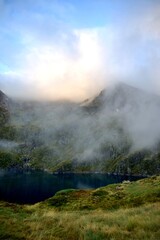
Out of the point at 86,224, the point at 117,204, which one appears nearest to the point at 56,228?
the point at 86,224

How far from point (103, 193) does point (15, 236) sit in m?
39.7

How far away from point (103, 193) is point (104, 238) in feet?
129

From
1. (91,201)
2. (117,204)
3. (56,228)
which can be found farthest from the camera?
(91,201)

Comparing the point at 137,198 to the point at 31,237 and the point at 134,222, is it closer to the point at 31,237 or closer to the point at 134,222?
the point at 134,222

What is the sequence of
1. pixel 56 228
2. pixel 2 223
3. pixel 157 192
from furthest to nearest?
pixel 157 192
pixel 2 223
pixel 56 228

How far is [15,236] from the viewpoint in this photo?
55.1 ft

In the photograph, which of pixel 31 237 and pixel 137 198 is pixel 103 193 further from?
pixel 31 237

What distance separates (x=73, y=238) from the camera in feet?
54.6

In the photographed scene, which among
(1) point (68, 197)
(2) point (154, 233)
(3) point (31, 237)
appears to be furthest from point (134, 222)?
(1) point (68, 197)

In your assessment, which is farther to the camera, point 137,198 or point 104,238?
point 137,198

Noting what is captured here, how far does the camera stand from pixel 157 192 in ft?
145

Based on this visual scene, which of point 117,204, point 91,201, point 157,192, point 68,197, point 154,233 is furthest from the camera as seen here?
point 68,197

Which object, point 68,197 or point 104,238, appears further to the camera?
point 68,197

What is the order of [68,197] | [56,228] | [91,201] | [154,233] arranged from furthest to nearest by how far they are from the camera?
1. [68,197]
2. [91,201]
3. [56,228]
4. [154,233]
